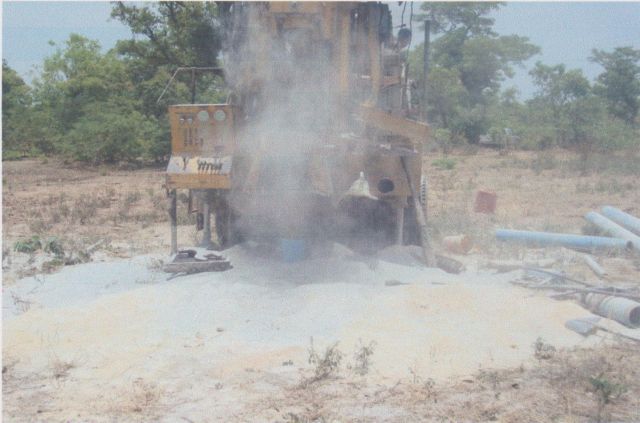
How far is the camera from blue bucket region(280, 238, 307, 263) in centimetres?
775

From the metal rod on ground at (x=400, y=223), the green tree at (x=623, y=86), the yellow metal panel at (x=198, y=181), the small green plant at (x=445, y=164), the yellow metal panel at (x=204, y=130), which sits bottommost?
the metal rod on ground at (x=400, y=223)

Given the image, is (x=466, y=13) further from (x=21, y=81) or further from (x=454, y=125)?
(x=21, y=81)

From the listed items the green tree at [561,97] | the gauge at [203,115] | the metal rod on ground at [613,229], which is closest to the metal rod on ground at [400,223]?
the gauge at [203,115]

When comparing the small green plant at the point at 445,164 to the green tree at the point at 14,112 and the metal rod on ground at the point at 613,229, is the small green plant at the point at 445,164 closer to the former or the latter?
the metal rod on ground at the point at 613,229

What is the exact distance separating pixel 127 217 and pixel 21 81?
22.6 meters

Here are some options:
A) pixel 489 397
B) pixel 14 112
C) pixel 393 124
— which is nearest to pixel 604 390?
pixel 489 397

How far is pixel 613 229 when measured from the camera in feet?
31.9

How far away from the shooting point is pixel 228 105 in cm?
773

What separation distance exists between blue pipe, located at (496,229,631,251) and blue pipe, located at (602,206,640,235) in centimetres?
82

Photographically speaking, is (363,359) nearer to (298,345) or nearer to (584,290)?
(298,345)

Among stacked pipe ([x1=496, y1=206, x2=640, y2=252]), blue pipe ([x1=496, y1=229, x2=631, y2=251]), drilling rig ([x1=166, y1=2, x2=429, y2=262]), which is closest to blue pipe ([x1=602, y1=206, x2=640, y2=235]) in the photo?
stacked pipe ([x1=496, y1=206, x2=640, y2=252])

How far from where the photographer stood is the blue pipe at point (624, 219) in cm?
982

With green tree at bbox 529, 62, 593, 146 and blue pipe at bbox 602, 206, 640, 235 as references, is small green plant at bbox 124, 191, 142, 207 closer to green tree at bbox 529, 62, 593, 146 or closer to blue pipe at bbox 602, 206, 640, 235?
blue pipe at bbox 602, 206, 640, 235

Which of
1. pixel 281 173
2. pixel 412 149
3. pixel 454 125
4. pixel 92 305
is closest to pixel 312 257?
pixel 281 173
